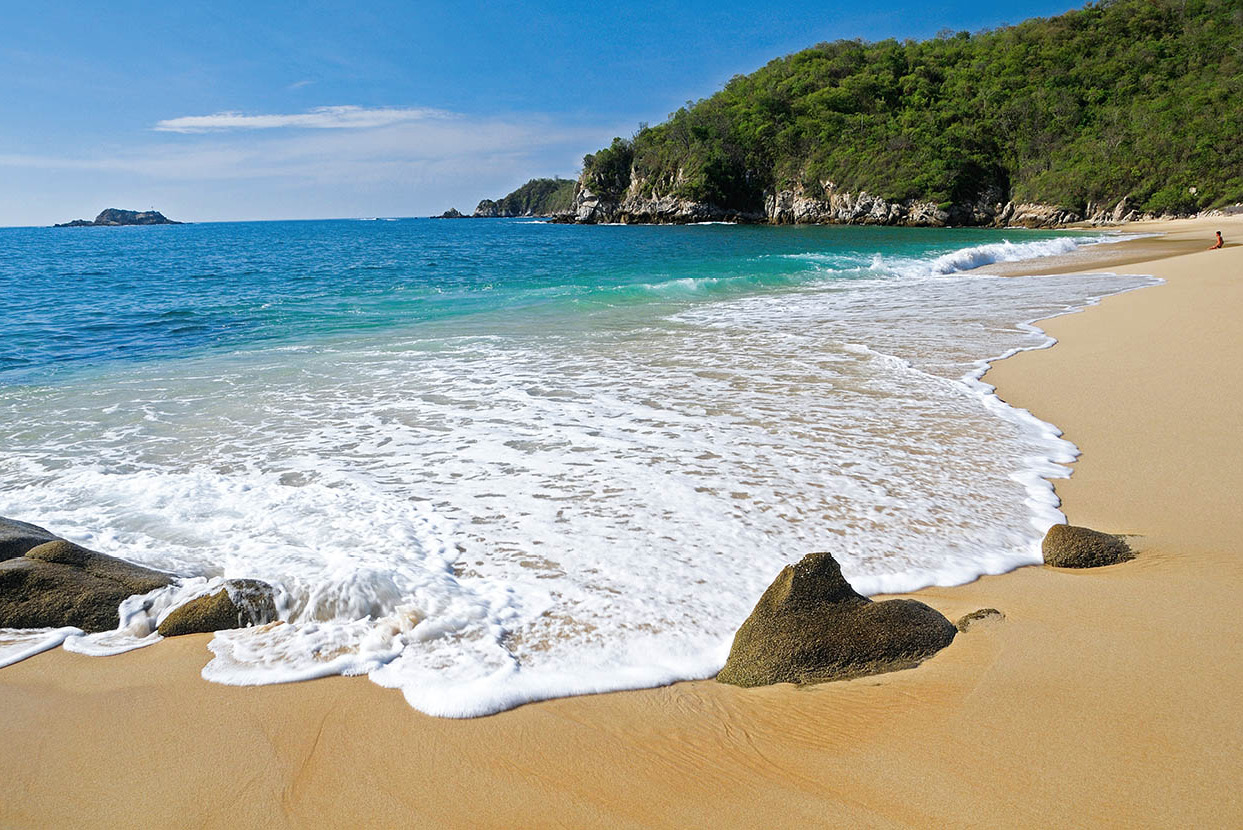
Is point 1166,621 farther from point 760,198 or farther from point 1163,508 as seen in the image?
point 760,198

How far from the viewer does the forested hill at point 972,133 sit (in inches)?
2213

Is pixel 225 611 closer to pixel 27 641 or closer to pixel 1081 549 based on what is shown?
pixel 27 641

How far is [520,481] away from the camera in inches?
199

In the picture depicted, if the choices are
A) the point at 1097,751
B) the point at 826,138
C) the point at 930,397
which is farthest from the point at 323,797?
the point at 826,138

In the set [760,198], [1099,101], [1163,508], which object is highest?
[1099,101]

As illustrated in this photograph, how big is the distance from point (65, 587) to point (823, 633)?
3.73 meters

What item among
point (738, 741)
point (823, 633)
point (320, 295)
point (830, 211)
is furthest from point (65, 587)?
point (830, 211)

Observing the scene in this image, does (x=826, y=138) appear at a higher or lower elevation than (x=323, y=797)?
higher

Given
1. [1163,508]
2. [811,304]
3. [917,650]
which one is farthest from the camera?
[811,304]

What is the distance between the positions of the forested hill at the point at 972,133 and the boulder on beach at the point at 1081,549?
61519mm

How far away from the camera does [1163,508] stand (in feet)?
13.8

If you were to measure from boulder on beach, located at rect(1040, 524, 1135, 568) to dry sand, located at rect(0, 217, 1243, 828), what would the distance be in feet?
0.39

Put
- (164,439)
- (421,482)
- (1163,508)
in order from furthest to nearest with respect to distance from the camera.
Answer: (164,439) → (421,482) → (1163,508)

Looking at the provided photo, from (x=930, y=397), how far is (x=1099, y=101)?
83494 mm
